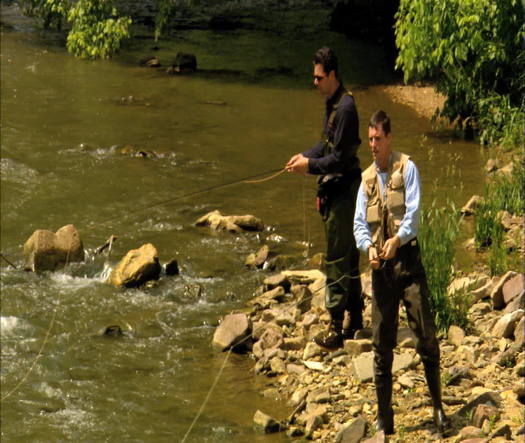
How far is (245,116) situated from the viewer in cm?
1683

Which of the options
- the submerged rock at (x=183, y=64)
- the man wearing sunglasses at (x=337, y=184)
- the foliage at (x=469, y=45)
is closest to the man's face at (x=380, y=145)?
the man wearing sunglasses at (x=337, y=184)

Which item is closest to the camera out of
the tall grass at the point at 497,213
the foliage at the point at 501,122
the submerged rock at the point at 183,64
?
the tall grass at the point at 497,213

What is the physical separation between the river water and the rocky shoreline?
0.22 m

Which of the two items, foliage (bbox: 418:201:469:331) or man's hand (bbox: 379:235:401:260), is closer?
man's hand (bbox: 379:235:401:260)

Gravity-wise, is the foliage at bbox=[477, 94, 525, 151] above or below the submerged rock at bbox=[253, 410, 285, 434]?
above

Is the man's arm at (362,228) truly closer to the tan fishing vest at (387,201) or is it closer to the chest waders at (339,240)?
the tan fishing vest at (387,201)

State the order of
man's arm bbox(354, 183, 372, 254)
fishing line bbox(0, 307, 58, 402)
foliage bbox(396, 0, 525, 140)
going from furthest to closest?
foliage bbox(396, 0, 525, 140) < fishing line bbox(0, 307, 58, 402) < man's arm bbox(354, 183, 372, 254)

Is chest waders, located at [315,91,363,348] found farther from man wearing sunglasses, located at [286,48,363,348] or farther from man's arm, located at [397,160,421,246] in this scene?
man's arm, located at [397,160,421,246]

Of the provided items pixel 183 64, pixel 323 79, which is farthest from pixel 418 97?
pixel 323 79

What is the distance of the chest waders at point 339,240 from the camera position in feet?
23.9

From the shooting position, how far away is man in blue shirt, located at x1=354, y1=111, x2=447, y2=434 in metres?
5.71

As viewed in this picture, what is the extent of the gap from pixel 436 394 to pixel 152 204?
6.91 metres

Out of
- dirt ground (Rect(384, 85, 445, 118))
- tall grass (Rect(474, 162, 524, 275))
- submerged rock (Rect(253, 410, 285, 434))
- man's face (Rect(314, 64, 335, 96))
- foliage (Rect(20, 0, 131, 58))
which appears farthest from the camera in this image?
dirt ground (Rect(384, 85, 445, 118))

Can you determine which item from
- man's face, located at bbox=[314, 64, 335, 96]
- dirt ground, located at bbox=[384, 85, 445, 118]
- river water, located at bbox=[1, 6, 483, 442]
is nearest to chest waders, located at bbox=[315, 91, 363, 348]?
man's face, located at bbox=[314, 64, 335, 96]
